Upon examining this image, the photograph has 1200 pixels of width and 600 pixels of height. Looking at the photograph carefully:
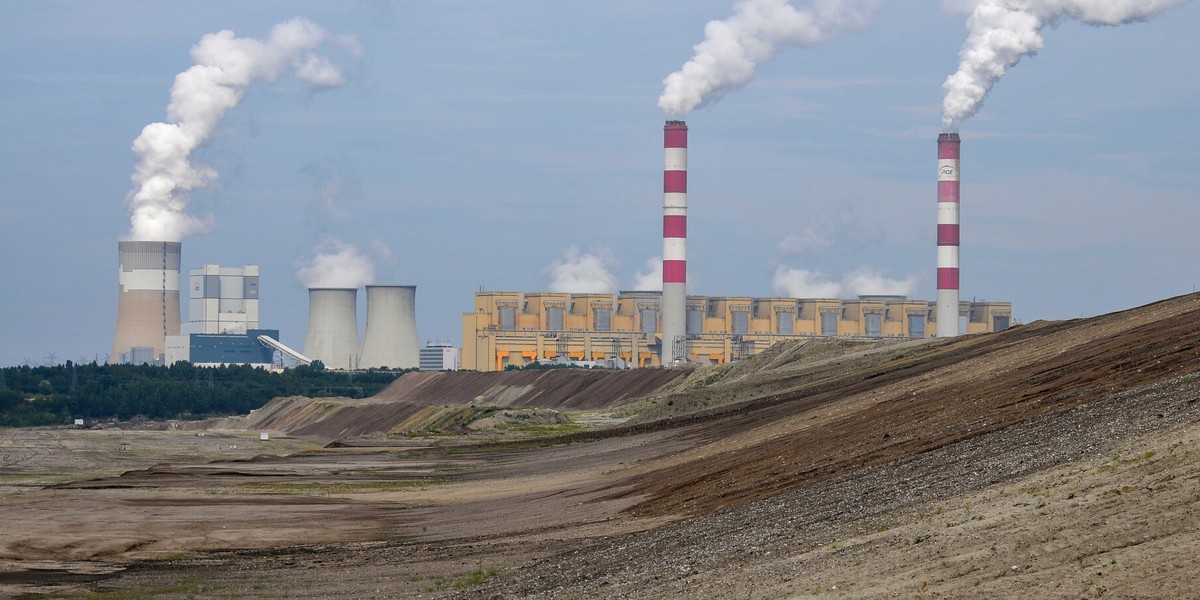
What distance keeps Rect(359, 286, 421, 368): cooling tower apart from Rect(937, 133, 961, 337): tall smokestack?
39296mm

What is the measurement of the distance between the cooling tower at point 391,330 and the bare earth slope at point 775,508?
261ft

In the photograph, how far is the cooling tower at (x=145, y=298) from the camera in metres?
123

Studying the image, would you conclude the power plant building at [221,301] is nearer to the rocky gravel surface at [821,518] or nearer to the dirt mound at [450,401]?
the dirt mound at [450,401]

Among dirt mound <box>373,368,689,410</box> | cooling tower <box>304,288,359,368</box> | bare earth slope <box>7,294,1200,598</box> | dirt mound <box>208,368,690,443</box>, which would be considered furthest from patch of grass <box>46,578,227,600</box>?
cooling tower <box>304,288,359,368</box>

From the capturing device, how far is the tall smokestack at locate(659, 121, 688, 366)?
104 meters

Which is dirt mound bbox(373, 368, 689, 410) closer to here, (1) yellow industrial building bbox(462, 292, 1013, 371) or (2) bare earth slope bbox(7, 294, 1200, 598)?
(1) yellow industrial building bbox(462, 292, 1013, 371)

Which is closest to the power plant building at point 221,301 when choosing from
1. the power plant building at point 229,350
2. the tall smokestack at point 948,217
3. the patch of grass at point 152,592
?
the power plant building at point 229,350

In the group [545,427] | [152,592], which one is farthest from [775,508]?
Answer: [545,427]

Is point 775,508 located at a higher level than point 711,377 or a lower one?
lower

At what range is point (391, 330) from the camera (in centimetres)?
12325

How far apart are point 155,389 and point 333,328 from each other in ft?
85.6

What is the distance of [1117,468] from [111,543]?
15.0 metres

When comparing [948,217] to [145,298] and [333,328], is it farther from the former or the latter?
[145,298]

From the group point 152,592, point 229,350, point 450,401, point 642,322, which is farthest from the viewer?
point 229,350
